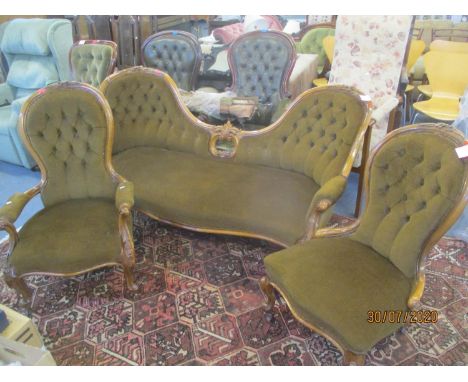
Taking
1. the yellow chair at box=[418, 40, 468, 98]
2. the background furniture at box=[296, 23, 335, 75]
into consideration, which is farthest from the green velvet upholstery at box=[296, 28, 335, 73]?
the yellow chair at box=[418, 40, 468, 98]

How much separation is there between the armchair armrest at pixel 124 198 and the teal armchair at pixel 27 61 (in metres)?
1.78

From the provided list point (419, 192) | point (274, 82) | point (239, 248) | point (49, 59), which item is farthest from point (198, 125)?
point (49, 59)

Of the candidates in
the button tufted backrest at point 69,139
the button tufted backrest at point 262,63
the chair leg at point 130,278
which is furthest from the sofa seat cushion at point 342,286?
the button tufted backrest at point 262,63

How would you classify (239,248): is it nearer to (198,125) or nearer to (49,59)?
(198,125)

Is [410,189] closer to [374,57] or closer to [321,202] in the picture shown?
[321,202]

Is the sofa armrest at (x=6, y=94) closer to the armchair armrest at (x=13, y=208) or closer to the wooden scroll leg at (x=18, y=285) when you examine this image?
the armchair armrest at (x=13, y=208)

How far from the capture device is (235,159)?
8.48 ft

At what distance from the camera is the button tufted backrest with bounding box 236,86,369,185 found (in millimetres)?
2062

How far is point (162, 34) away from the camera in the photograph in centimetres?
345

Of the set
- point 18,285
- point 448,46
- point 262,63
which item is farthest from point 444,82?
point 18,285

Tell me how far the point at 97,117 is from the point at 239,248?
1.16m

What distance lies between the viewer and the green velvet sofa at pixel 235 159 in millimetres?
2041

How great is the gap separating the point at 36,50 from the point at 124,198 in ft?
7.98

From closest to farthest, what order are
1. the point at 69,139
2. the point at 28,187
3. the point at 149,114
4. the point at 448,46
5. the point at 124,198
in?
1. the point at 124,198
2. the point at 69,139
3. the point at 149,114
4. the point at 28,187
5. the point at 448,46
